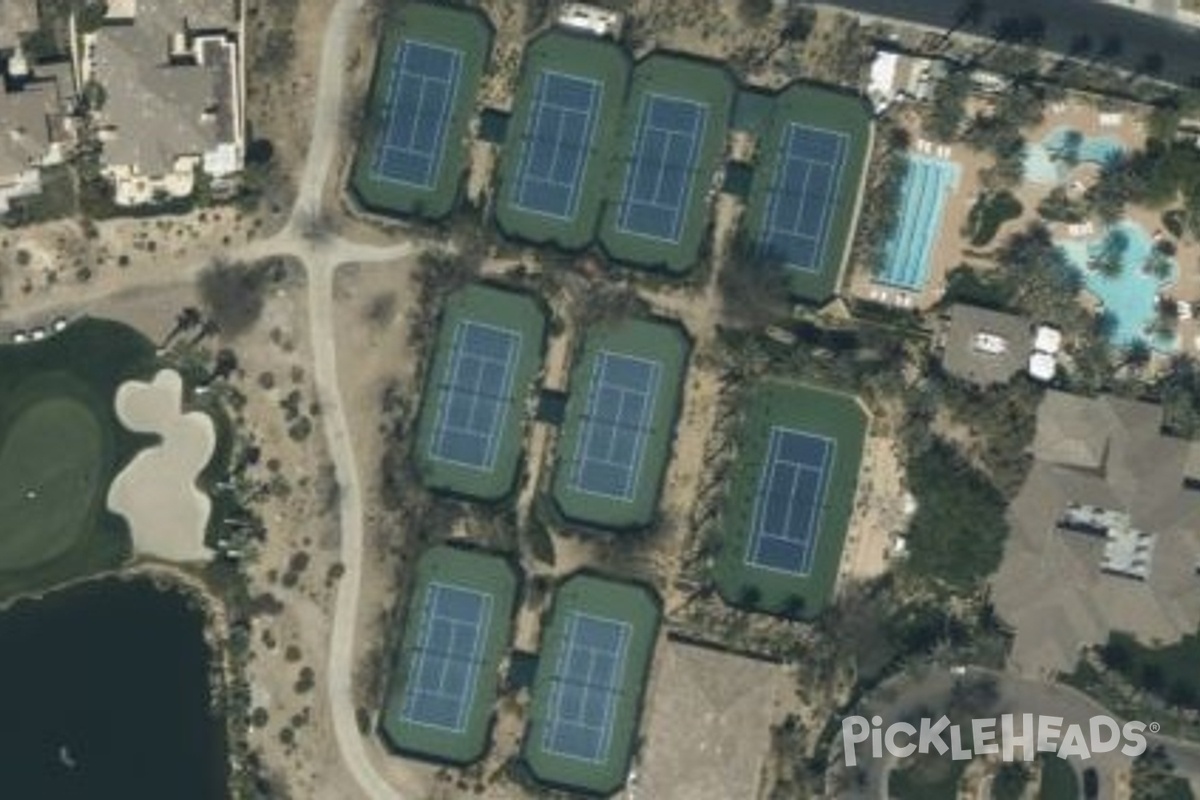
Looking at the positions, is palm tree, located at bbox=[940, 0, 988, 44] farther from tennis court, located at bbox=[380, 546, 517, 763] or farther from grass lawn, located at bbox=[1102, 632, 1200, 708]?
tennis court, located at bbox=[380, 546, 517, 763]

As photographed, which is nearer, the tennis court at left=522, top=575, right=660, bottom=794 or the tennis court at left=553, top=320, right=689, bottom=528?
the tennis court at left=522, top=575, right=660, bottom=794

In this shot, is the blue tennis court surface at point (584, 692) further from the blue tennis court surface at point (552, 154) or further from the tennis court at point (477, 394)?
the blue tennis court surface at point (552, 154)

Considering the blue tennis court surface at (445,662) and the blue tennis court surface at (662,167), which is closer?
the blue tennis court surface at (445,662)

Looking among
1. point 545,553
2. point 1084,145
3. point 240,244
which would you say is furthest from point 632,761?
point 1084,145

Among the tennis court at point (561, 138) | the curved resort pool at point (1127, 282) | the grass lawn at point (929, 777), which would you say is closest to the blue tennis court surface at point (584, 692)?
the grass lawn at point (929, 777)

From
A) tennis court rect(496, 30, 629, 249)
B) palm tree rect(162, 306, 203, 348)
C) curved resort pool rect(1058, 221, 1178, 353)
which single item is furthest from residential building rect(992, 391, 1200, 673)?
palm tree rect(162, 306, 203, 348)

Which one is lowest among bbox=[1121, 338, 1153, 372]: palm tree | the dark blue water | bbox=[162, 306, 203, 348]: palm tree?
the dark blue water
